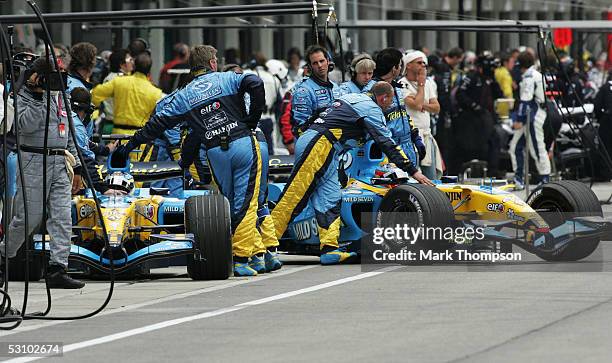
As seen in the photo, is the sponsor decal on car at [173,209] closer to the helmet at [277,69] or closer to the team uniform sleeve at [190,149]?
the team uniform sleeve at [190,149]

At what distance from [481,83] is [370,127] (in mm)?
10766

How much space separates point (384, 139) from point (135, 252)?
100 inches

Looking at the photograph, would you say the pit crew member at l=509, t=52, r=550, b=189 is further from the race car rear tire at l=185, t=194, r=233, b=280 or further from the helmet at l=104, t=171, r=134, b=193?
the race car rear tire at l=185, t=194, r=233, b=280

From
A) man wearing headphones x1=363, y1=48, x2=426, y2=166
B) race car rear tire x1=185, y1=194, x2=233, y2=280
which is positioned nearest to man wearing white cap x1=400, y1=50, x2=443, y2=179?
man wearing headphones x1=363, y1=48, x2=426, y2=166

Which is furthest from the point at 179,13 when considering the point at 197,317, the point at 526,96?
the point at 526,96

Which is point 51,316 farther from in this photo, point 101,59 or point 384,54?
point 101,59

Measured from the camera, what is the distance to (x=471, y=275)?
1337cm

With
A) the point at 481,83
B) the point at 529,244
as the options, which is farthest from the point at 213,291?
the point at 481,83

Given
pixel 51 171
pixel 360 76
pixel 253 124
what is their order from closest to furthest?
pixel 51 171 → pixel 253 124 → pixel 360 76

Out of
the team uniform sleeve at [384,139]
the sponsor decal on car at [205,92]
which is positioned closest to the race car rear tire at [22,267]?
the sponsor decal on car at [205,92]

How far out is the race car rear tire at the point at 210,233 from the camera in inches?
532

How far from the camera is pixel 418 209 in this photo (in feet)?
46.6

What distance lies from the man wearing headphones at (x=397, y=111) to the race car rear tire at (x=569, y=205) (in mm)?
1623

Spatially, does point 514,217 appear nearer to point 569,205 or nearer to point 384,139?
point 569,205
